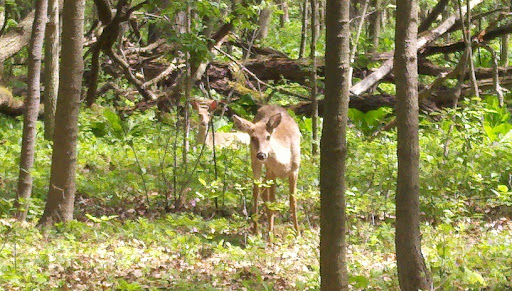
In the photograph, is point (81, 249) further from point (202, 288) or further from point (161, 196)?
point (161, 196)

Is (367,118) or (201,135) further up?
(367,118)

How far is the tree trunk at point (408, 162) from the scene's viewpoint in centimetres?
550

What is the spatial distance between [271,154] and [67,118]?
2450 mm

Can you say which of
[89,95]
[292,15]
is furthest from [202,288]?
[292,15]

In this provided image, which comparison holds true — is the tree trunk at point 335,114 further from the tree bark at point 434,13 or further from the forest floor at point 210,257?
the tree bark at point 434,13

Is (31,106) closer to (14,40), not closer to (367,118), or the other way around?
(14,40)

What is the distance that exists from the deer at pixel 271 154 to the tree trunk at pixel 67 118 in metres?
1.98

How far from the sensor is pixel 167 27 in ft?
32.0

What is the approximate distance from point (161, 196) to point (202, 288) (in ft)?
11.8

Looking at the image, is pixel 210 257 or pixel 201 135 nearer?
pixel 210 257

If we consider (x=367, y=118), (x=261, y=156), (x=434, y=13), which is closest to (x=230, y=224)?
(x=261, y=156)

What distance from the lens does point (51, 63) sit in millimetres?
→ 12055

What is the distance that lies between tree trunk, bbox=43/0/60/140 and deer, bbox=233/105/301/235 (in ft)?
13.5

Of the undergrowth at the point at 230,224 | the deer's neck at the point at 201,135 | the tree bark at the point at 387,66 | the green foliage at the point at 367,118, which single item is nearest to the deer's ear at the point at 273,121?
the undergrowth at the point at 230,224
